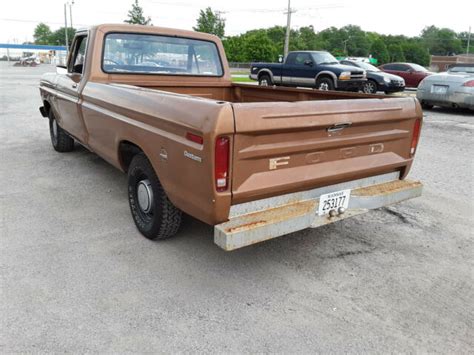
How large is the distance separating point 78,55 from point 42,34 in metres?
133

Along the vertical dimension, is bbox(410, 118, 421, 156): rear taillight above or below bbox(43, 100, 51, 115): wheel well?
above

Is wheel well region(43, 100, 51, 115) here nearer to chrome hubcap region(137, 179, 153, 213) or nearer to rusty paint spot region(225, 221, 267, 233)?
chrome hubcap region(137, 179, 153, 213)

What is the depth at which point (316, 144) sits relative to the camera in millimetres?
3105

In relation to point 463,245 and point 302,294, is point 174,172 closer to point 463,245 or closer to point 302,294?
point 302,294

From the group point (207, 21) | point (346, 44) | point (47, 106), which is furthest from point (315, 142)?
point (346, 44)

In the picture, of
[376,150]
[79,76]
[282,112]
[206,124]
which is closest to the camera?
[206,124]

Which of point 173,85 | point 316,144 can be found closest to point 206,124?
point 316,144

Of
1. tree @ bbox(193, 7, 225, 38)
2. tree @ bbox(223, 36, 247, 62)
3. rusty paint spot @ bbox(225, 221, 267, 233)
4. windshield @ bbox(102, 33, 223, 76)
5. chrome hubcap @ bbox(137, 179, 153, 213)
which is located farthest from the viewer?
tree @ bbox(223, 36, 247, 62)

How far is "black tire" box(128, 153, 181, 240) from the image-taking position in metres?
3.54

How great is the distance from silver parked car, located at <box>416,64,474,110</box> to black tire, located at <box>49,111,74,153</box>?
33.6 feet

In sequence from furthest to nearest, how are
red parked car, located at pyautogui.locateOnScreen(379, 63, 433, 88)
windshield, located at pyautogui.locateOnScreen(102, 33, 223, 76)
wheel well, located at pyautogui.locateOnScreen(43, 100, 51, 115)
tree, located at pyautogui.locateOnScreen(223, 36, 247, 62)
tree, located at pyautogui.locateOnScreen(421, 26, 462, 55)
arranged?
1. tree, located at pyautogui.locateOnScreen(421, 26, 462, 55)
2. tree, located at pyautogui.locateOnScreen(223, 36, 247, 62)
3. red parked car, located at pyautogui.locateOnScreen(379, 63, 433, 88)
4. wheel well, located at pyautogui.locateOnScreen(43, 100, 51, 115)
5. windshield, located at pyautogui.locateOnScreen(102, 33, 223, 76)

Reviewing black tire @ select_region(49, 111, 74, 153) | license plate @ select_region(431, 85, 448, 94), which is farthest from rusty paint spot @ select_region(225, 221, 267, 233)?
license plate @ select_region(431, 85, 448, 94)

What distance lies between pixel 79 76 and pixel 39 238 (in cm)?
211

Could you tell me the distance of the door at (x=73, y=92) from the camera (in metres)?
5.05
